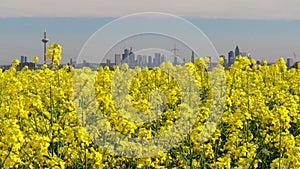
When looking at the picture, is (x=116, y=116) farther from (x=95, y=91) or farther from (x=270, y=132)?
(x=270, y=132)

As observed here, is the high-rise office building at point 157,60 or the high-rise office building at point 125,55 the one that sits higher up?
the high-rise office building at point 125,55

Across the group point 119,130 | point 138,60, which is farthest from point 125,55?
point 119,130

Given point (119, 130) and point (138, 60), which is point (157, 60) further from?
point (119, 130)

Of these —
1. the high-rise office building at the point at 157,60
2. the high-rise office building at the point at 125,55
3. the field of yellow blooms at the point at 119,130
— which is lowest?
the field of yellow blooms at the point at 119,130

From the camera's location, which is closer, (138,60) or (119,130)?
(119,130)

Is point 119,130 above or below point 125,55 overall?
below

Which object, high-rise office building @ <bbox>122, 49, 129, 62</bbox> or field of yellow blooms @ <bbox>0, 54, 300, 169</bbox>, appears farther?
high-rise office building @ <bbox>122, 49, 129, 62</bbox>

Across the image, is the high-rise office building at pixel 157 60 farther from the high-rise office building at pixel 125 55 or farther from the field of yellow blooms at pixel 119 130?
the field of yellow blooms at pixel 119 130

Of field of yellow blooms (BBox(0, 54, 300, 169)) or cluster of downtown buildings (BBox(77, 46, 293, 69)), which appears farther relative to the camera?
cluster of downtown buildings (BBox(77, 46, 293, 69))

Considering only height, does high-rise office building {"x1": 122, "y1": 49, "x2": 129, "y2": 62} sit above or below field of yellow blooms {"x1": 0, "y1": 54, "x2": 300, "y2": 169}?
above

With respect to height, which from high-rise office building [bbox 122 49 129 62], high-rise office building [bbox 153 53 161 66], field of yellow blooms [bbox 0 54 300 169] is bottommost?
field of yellow blooms [bbox 0 54 300 169]

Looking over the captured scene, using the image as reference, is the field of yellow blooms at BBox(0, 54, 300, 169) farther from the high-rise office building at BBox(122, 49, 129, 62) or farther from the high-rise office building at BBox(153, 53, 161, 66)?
the high-rise office building at BBox(153, 53, 161, 66)
